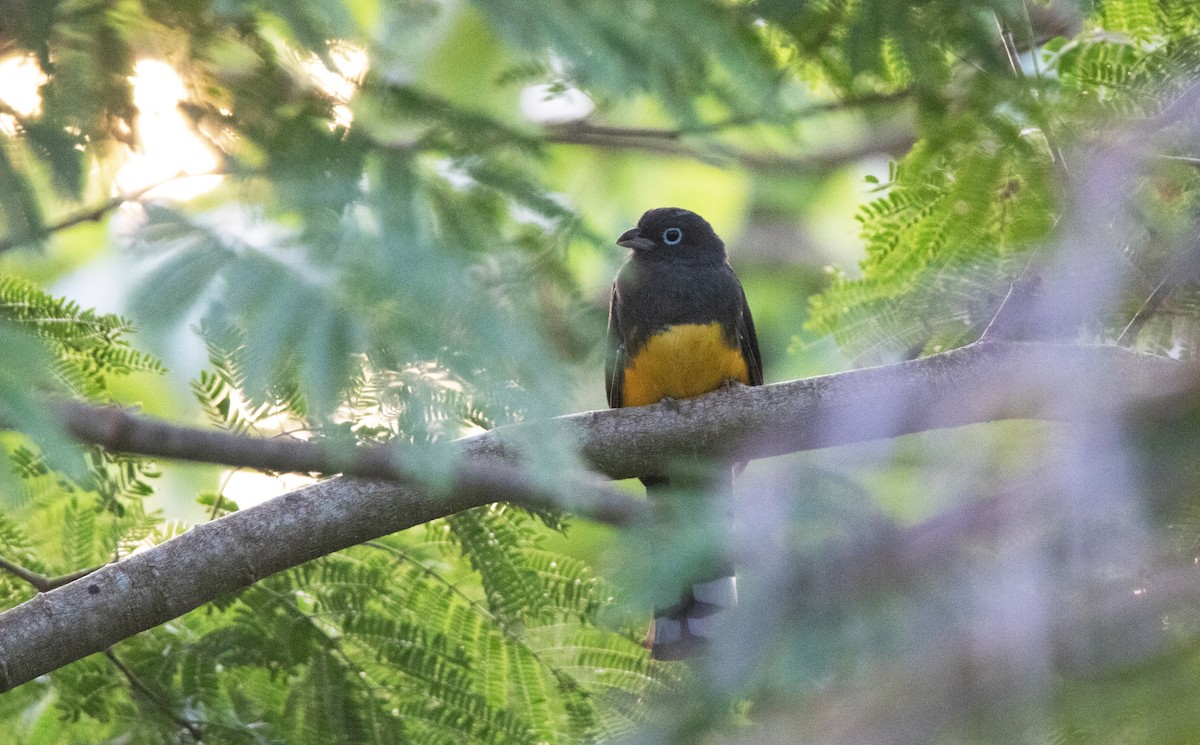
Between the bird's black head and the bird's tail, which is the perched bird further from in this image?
the bird's tail

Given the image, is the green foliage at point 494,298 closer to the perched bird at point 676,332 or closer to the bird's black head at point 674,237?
the perched bird at point 676,332

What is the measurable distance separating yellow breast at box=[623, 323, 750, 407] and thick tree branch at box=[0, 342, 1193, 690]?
38.6 inches

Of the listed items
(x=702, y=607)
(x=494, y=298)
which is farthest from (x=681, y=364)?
(x=494, y=298)

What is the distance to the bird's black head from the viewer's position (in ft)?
18.0

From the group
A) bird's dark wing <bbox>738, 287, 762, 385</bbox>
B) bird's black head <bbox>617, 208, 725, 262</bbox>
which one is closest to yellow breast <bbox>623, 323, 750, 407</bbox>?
bird's dark wing <bbox>738, 287, 762, 385</bbox>

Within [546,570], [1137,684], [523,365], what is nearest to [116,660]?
[546,570]

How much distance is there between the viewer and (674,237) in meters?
5.53

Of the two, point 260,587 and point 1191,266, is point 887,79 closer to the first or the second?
point 1191,266

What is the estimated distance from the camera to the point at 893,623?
160cm

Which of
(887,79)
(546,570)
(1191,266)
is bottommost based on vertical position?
(546,570)

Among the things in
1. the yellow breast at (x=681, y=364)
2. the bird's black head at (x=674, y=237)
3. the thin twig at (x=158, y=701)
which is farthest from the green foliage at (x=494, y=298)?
the bird's black head at (x=674, y=237)

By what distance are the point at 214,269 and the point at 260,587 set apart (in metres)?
2.63

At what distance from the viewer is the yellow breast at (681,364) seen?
4820mm

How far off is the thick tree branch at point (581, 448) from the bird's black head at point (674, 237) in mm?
1758
